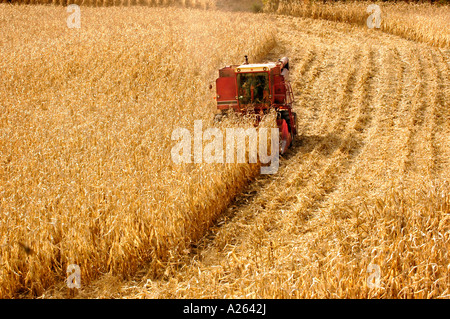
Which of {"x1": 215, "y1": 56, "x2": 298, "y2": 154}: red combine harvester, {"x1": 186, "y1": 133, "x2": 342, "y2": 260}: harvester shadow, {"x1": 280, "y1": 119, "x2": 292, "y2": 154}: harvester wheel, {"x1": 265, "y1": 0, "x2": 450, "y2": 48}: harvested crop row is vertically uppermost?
{"x1": 265, "y1": 0, "x2": 450, "y2": 48}: harvested crop row

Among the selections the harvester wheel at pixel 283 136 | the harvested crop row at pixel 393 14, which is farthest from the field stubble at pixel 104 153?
the harvested crop row at pixel 393 14

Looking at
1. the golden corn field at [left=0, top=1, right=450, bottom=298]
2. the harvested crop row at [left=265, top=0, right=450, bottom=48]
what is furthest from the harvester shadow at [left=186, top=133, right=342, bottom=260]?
the harvested crop row at [left=265, top=0, right=450, bottom=48]

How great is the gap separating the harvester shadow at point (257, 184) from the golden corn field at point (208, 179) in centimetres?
3

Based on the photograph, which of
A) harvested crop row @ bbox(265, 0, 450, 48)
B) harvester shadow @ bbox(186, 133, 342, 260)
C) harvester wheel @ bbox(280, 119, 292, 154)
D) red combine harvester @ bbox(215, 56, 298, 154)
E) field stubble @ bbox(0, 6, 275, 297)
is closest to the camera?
field stubble @ bbox(0, 6, 275, 297)

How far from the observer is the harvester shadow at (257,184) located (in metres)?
6.11

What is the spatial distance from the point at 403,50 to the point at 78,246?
14.5 m

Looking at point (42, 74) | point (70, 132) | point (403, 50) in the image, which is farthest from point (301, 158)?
point (403, 50)

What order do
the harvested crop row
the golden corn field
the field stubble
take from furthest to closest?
1. the harvested crop row
2. the field stubble
3. the golden corn field

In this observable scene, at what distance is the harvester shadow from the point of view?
6105 millimetres

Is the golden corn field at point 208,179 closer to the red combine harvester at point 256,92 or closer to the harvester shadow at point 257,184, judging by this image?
the harvester shadow at point 257,184

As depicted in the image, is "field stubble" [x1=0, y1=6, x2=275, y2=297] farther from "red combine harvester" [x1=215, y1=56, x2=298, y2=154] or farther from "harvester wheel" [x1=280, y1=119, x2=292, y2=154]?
"harvester wheel" [x1=280, y1=119, x2=292, y2=154]

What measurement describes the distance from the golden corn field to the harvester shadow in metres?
0.03

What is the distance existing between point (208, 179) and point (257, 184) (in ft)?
4.84

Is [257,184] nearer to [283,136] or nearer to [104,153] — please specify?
[283,136]
